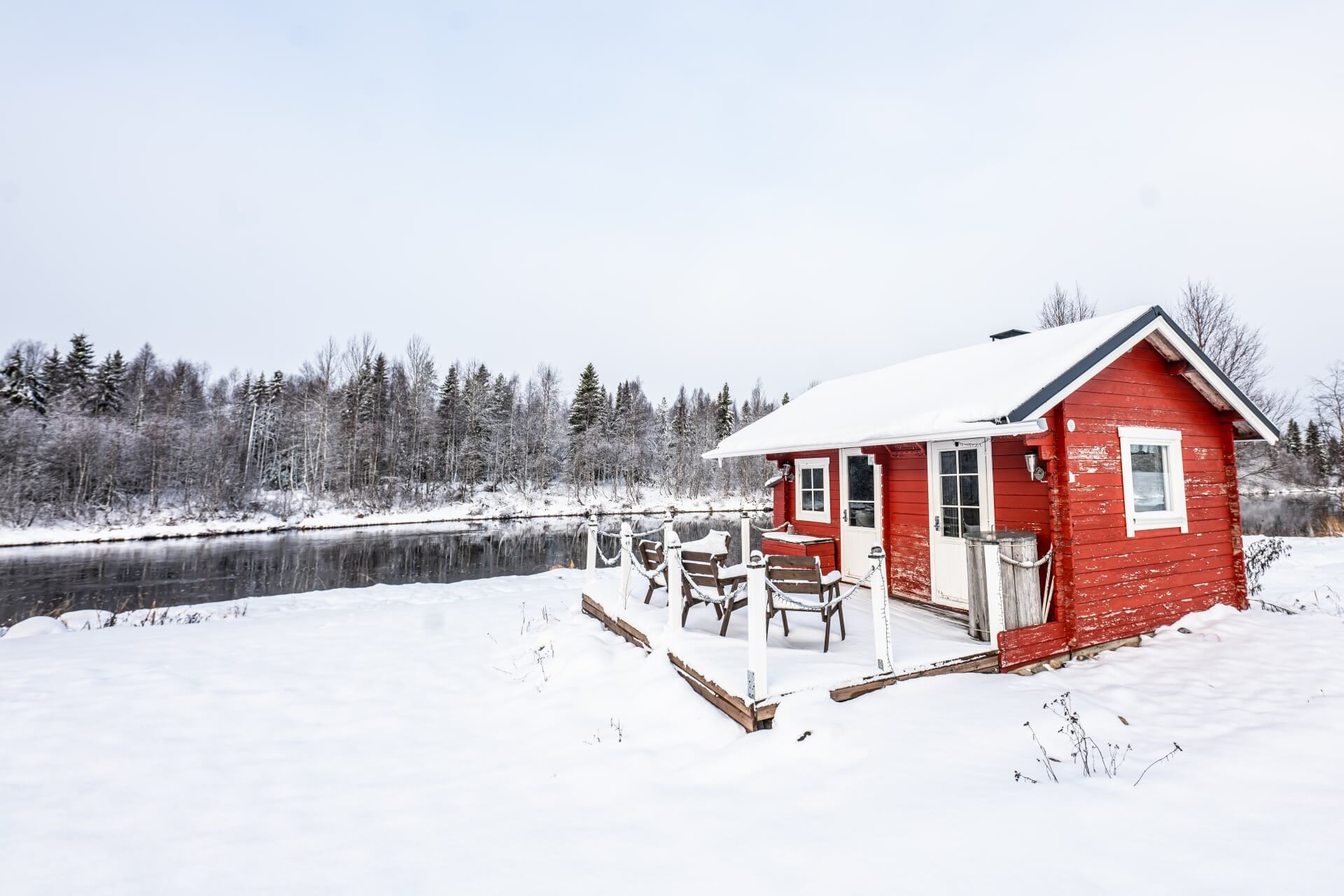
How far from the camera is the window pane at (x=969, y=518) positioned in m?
7.12

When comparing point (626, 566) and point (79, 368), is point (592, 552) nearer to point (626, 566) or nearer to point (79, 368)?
point (626, 566)

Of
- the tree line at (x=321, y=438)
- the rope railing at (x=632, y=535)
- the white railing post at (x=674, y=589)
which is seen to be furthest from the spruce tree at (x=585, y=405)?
the white railing post at (x=674, y=589)

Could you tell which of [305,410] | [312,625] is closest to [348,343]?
[305,410]

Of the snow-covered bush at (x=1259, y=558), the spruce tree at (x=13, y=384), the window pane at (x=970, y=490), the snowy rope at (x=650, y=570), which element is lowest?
the snow-covered bush at (x=1259, y=558)

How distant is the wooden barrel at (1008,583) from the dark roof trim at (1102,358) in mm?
1334

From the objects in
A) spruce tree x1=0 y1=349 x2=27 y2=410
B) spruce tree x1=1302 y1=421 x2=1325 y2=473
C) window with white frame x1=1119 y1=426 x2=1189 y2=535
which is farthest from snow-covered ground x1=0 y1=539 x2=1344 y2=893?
spruce tree x1=1302 y1=421 x2=1325 y2=473

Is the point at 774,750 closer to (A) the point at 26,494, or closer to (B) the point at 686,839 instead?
(B) the point at 686,839

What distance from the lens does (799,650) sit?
5.77 meters

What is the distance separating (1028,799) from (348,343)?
141 ft

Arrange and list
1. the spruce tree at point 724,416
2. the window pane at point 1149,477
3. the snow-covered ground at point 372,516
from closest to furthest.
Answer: the window pane at point 1149,477 → the snow-covered ground at point 372,516 → the spruce tree at point 724,416

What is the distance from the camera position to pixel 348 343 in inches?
1489

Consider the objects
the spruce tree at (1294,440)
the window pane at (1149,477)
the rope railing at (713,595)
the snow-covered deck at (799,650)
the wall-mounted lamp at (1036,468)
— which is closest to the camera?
the snow-covered deck at (799,650)

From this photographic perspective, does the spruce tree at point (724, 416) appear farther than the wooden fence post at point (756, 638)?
Yes

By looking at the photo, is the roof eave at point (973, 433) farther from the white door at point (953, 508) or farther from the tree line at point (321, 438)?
the tree line at point (321, 438)
